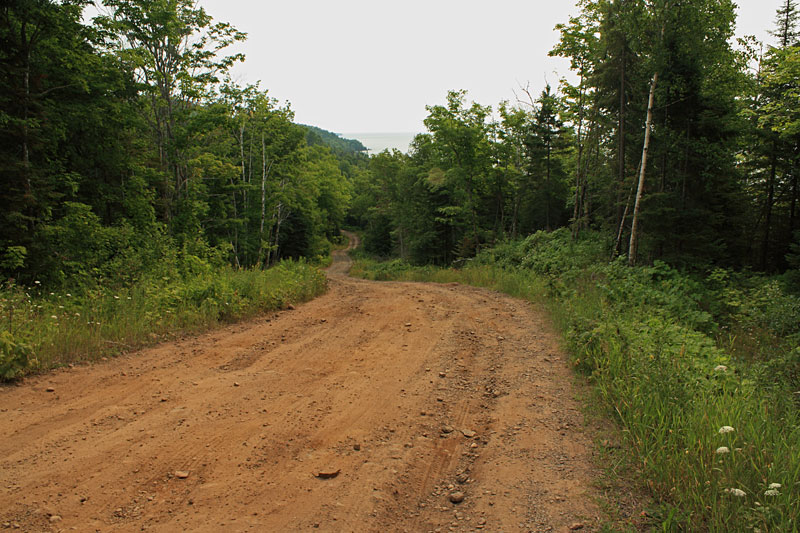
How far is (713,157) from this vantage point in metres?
13.8

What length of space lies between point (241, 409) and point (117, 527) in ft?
5.86

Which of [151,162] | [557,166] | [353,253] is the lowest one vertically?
[353,253]

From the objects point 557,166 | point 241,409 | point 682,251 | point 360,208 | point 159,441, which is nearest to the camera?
point 159,441

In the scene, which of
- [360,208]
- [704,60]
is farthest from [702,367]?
[360,208]

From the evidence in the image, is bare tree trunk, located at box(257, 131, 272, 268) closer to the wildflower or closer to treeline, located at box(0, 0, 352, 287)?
treeline, located at box(0, 0, 352, 287)

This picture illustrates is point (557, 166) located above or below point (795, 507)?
above

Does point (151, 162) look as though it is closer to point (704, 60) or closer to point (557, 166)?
point (704, 60)

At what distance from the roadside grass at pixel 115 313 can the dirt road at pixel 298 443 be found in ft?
1.41

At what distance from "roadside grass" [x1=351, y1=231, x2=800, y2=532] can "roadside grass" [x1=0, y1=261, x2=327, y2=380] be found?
6.47m

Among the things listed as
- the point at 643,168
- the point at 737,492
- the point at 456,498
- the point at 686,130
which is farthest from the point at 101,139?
the point at 686,130

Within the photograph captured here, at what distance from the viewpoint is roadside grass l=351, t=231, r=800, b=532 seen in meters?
2.72

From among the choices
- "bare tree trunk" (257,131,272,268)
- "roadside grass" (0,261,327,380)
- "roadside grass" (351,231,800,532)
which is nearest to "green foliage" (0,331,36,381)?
"roadside grass" (0,261,327,380)

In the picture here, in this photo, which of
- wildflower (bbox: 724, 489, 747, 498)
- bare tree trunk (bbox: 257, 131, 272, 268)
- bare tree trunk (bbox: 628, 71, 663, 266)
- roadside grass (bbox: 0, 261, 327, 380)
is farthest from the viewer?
bare tree trunk (bbox: 257, 131, 272, 268)

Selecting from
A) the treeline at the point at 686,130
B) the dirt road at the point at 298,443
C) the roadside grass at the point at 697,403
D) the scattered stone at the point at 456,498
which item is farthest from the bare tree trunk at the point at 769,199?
the scattered stone at the point at 456,498
